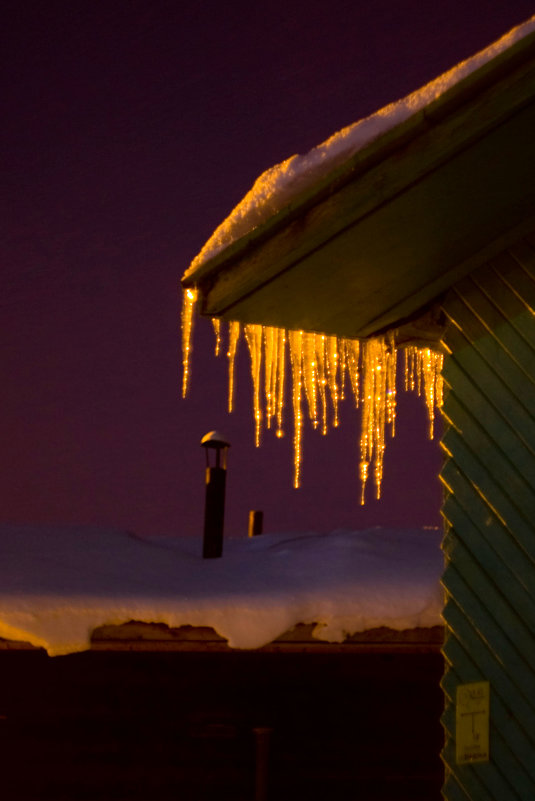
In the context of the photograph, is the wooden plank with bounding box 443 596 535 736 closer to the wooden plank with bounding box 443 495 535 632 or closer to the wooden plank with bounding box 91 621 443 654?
the wooden plank with bounding box 443 495 535 632

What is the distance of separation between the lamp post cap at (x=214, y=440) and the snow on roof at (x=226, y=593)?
4.83ft

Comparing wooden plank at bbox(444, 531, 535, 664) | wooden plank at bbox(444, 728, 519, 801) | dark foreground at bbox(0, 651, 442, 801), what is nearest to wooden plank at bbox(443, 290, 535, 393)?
wooden plank at bbox(444, 531, 535, 664)

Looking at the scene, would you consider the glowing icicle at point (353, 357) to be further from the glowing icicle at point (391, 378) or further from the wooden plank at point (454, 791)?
the wooden plank at point (454, 791)

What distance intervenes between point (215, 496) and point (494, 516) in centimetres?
479

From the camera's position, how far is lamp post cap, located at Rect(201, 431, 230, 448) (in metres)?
7.98

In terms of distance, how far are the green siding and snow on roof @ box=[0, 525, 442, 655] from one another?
5.61ft

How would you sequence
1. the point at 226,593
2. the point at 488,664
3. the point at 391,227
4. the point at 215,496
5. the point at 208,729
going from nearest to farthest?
the point at 391,227 < the point at 488,664 < the point at 226,593 < the point at 208,729 < the point at 215,496

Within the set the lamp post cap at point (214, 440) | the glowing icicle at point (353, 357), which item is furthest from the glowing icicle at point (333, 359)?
the lamp post cap at point (214, 440)

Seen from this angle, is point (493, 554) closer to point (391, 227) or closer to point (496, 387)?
point (496, 387)

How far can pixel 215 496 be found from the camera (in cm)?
794

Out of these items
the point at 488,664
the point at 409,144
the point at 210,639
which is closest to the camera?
the point at 409,144

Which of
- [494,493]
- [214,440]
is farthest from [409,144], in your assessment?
[214,440]

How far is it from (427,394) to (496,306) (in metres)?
1.67

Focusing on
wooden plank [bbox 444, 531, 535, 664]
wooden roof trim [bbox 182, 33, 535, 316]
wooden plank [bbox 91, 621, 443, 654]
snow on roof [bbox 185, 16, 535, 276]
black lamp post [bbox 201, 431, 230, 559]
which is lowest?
wooden plank [bbox 444, 531, 535, 664]
